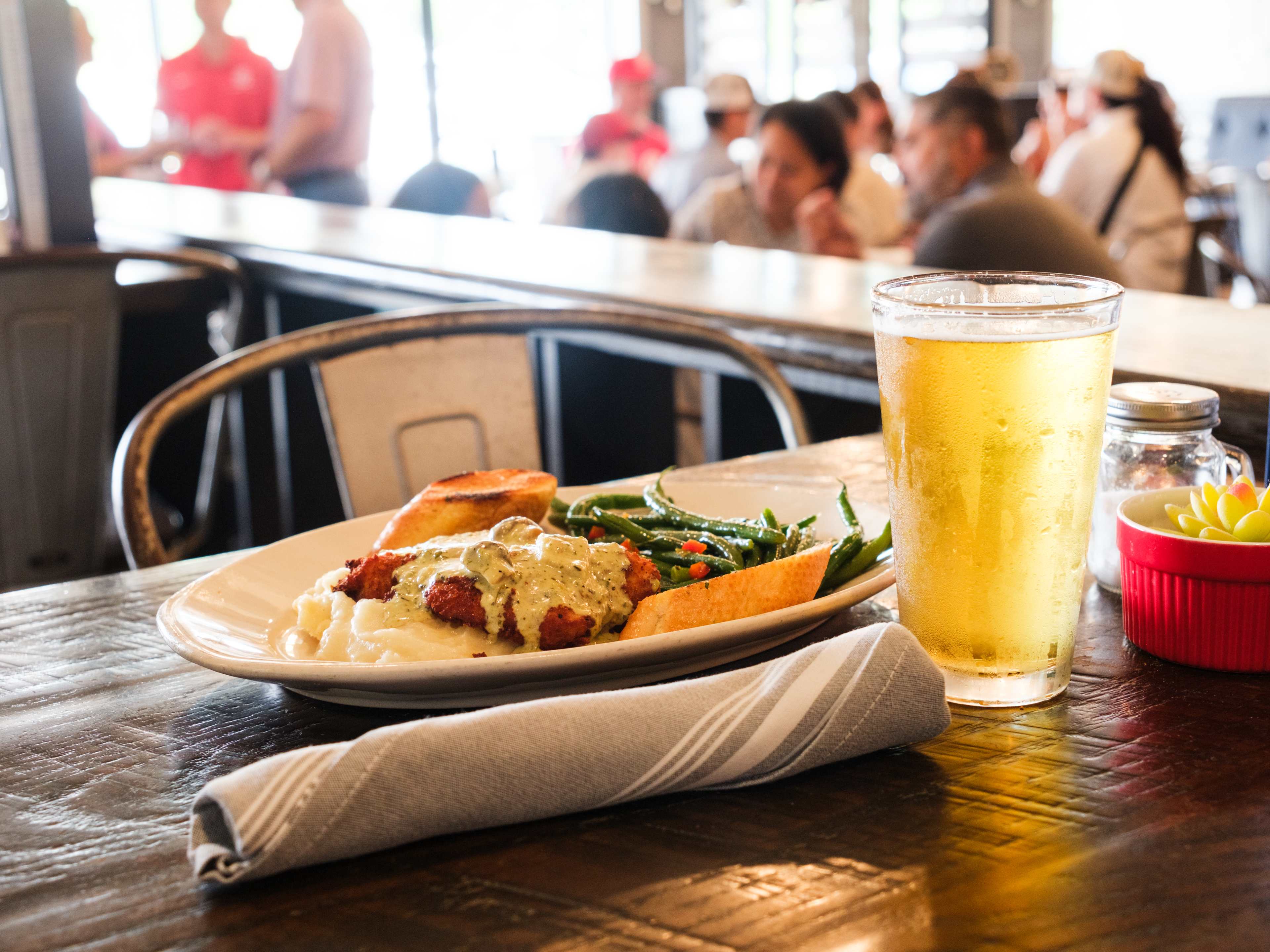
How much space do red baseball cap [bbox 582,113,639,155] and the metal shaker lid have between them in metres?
5.69

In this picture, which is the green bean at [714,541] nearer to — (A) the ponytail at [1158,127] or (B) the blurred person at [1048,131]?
(A) the ponytail at [1158,127]

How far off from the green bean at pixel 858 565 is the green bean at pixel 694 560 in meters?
0.06

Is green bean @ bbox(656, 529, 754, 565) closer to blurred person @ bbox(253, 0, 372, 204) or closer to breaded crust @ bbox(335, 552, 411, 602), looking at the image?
breaded crust @ bbox(335, 552, 411, 602)

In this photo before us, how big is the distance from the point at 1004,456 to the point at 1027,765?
15 centimetres

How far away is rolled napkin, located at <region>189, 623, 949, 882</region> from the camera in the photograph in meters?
0.54

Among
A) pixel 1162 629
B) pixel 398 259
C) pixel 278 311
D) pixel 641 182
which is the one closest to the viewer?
pixel 1162 629

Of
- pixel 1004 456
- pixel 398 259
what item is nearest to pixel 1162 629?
pixel 1004 456

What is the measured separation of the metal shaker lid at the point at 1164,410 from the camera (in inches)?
34.6

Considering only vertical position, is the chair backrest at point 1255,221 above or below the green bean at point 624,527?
below

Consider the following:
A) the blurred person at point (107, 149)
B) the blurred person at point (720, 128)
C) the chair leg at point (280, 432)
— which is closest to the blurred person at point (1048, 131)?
the blurred person at point (720, 128)

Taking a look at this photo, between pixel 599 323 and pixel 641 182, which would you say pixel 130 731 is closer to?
pixel 599 323

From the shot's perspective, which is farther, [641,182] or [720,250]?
[641,182]

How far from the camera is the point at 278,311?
3.16 m

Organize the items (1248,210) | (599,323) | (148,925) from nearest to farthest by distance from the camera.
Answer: (148,925)
(599,323)
(1248,210)
